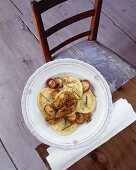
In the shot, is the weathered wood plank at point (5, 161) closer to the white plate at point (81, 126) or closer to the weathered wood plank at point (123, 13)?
the white plate at point (81, 126)

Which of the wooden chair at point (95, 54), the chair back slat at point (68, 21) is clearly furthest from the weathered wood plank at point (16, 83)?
the chair back slat at point (68, 21)

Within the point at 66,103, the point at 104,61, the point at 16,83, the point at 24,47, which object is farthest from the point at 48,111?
the point at 24,47

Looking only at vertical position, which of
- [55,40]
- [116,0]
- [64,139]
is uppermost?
[64,139]

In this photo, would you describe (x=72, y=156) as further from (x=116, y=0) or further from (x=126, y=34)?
(x=116, y=0)

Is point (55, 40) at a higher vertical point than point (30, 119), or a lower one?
lower

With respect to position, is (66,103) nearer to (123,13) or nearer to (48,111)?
(48,111)

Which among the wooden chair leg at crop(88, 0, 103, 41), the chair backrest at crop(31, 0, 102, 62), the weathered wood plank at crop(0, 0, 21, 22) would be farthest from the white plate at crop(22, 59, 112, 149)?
the weathered wood plank at crop(0, 0, 21, 22)

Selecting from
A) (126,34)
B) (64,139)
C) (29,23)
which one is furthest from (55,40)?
(64,139)

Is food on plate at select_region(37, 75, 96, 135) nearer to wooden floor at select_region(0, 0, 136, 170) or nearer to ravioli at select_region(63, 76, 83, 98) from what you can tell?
ravioli at select_region(63, 76, 83, 98)
